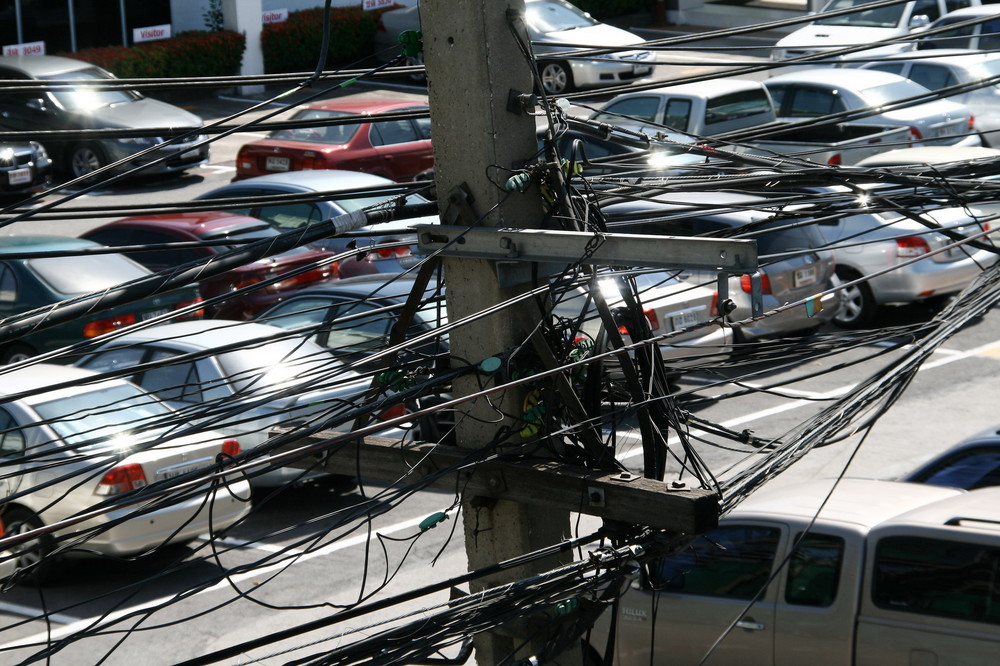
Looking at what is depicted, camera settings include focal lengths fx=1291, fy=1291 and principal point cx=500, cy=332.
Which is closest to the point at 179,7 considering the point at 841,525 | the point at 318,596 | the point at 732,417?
the point at 732,417

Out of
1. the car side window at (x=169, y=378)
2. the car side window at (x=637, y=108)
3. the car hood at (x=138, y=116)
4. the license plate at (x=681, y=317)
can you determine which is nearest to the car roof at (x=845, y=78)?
the car side window at (x=637, y=108)

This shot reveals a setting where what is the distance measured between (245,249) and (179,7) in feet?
89.4

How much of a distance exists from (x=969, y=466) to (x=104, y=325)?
851 centimetres

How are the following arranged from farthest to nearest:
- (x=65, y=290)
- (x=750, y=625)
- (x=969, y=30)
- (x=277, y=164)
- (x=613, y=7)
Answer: (x=613, y=7), (x=969, y=30), (x=277, y=164), (x=65, y=290), (x=750, y=625)

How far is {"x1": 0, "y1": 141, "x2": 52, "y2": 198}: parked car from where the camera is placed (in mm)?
Result: 21047

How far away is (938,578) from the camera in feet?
22.1

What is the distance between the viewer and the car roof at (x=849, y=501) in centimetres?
725

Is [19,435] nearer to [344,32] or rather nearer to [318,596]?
[318,596]

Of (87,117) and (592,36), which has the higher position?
(592,36)

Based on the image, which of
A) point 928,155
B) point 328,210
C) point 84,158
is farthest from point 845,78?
point 84,158

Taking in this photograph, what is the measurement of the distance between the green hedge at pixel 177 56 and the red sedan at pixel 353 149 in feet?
22.5

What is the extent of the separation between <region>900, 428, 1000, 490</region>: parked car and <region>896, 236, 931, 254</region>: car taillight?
619cm

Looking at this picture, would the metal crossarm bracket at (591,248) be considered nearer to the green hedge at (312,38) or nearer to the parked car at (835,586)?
the parked car at (835,586)

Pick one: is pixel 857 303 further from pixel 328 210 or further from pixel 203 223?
pixel 203 223
